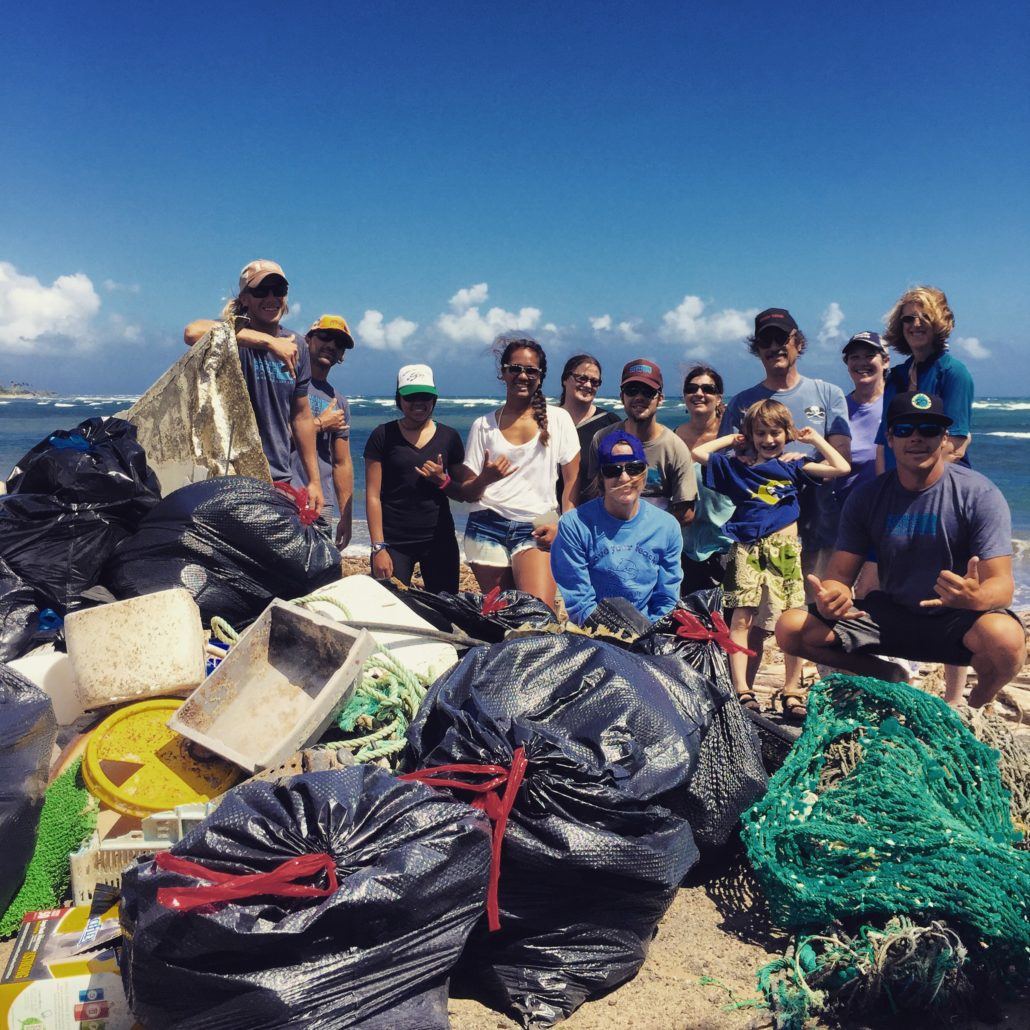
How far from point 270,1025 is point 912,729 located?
2.04 meters

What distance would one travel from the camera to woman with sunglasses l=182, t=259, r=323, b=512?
174 inches

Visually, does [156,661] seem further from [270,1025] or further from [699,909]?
[699,909]

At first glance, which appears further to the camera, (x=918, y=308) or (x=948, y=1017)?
(x=918, y=308)

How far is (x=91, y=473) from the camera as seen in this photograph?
12.6 ft

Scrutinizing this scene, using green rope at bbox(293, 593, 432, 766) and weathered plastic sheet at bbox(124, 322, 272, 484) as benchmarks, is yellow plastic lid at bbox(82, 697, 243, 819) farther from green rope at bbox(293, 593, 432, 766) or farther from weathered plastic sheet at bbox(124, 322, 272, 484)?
weathered plastic sheet at bbox(124, 322, 272, 484)

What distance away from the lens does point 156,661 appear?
2.95m

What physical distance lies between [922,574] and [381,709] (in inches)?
89.3

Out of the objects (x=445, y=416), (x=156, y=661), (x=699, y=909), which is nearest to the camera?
(x=699, y=909)

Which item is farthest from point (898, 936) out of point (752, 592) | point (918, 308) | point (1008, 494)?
point (1008, 494)

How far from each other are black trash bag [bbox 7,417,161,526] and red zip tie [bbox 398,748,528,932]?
7.82ft

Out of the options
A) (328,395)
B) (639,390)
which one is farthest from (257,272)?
(639,390)

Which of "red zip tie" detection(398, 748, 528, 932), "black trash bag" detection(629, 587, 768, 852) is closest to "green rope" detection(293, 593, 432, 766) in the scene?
"red zip tie" detection(398, 748, 528, 932)

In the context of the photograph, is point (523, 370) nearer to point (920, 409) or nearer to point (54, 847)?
point (920, 409)

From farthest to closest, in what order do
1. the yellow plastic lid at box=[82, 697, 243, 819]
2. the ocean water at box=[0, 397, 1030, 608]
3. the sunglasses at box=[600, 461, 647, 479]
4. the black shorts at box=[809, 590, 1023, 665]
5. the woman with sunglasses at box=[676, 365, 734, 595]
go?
the ocean water at box=[0, 397, 1030, 608], the woman with sunglasses at box=[676, 365, 734, 595], the sunglasses at box=[600, 461, 647, 479], the black shorts at box=[809, 590, 1023, 665], the yellow plastic lid at box=[82, 697, 243, 819]
